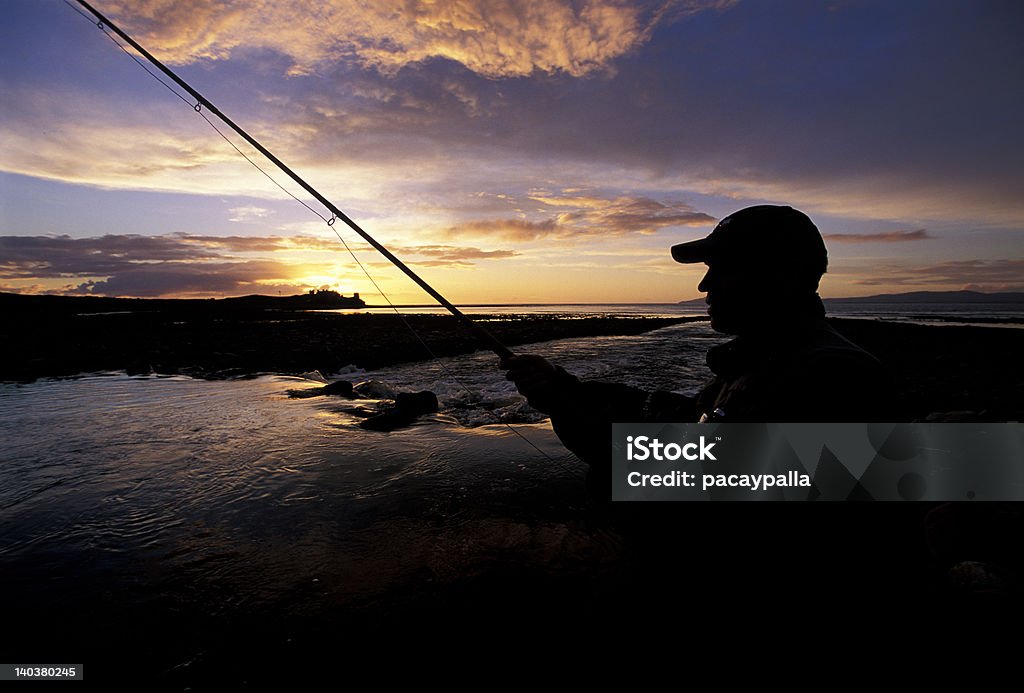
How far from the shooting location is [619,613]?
3434 millimetres

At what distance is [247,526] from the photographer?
15.7ft

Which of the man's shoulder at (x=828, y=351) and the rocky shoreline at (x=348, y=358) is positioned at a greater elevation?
the man's shoulder at (x=828, y=351)

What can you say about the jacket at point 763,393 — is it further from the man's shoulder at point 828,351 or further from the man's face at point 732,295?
the man's face at point 732,295

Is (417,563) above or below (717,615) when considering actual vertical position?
below

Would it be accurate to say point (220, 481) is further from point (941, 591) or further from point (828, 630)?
Result: point (941, 591)

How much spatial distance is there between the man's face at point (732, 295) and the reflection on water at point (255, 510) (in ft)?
8.86

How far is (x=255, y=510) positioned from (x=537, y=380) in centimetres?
392

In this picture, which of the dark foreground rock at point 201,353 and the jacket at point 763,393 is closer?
the jacket at point 763,393

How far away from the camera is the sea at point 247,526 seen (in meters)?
3.26

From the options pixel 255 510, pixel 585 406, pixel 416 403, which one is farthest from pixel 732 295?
pixel 416 403

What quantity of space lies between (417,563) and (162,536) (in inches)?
105

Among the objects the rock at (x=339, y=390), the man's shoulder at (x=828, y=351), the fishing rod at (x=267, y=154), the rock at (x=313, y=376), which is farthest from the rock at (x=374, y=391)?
the man's shoulder at (x=828, y=351)

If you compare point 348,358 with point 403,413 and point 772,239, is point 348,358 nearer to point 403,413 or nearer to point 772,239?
point 403,413

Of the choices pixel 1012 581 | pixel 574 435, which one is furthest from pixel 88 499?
pixel 1012 581
